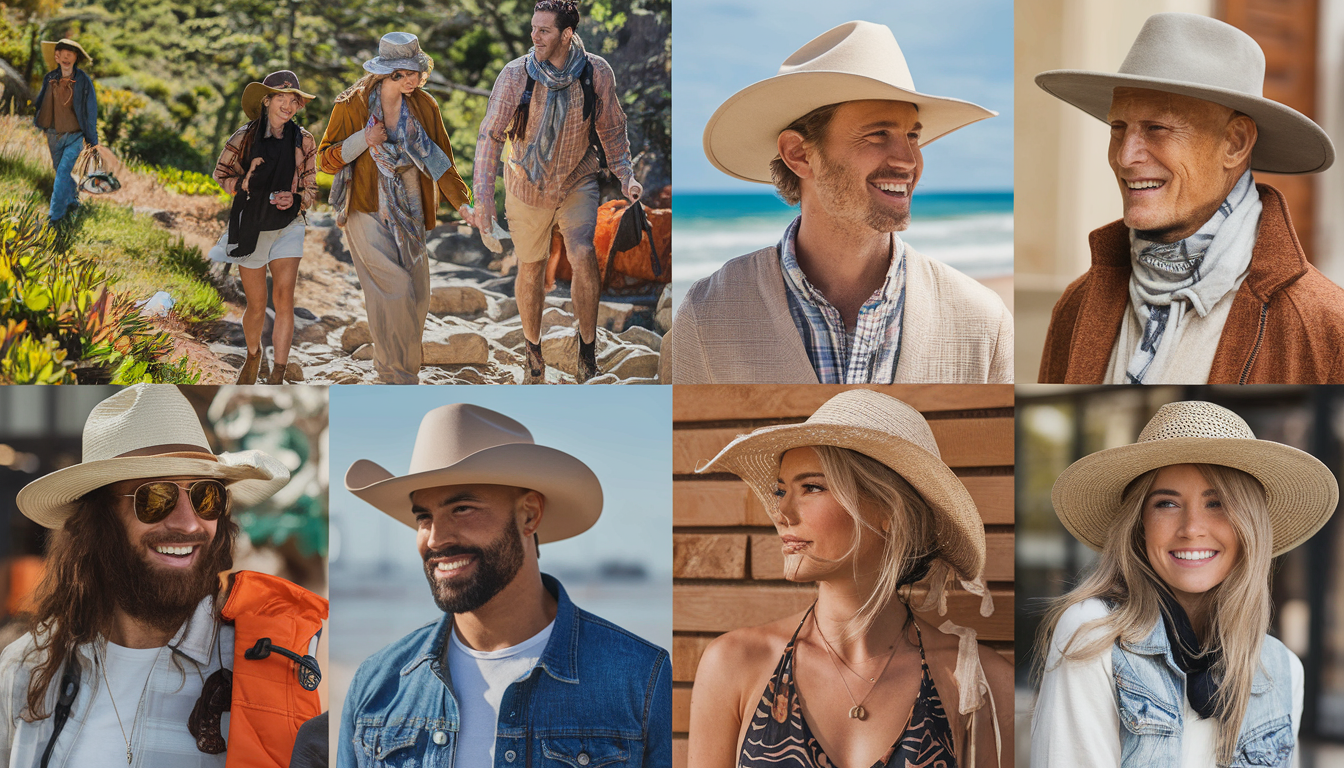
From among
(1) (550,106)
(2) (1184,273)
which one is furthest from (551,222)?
(2) (1184,273)

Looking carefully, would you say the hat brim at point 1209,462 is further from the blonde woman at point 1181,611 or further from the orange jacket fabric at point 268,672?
the orange jacket fabric at point 268,672

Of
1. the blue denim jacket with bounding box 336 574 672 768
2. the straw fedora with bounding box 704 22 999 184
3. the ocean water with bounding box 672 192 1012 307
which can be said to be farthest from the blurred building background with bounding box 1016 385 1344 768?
the blue denim jacket with bounding box 336 574 672 768

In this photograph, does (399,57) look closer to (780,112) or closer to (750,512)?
(780,112)

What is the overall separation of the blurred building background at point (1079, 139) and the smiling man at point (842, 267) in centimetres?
21

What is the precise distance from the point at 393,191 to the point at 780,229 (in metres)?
1.50

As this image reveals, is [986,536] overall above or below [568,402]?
below

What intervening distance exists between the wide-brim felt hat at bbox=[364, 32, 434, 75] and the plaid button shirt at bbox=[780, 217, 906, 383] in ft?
5.19

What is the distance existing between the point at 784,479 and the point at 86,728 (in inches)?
110

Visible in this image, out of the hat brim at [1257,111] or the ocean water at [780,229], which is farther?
the ocean water at [780,229]

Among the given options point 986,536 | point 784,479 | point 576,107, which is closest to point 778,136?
point 576,107

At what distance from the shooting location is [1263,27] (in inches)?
148

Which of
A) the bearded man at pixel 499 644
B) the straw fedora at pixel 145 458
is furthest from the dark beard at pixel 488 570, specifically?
the straw fedora at pixel 145 458

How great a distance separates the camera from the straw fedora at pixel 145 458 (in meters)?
3.76

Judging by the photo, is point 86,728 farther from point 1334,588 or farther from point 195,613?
point 1334,588
